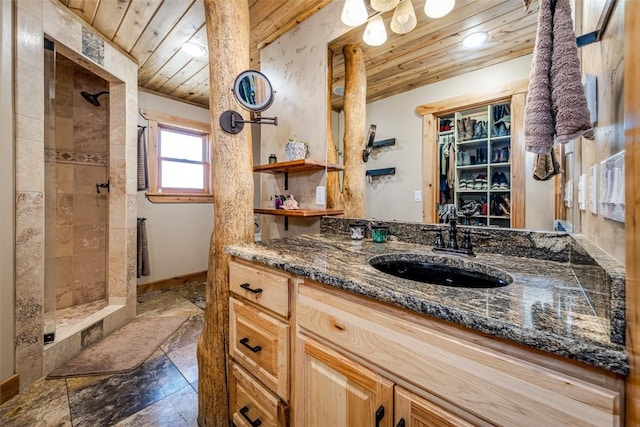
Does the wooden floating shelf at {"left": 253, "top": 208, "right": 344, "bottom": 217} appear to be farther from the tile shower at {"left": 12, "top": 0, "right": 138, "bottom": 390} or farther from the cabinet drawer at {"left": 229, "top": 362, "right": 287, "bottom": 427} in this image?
the tile shower at {"left": 12, "top": 0, "right": 138, "bottom": 390}

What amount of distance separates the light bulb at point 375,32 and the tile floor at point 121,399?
88.8 inches

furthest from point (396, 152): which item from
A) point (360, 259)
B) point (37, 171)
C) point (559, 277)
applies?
point (37, 171)

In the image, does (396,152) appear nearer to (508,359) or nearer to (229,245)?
(229,245)

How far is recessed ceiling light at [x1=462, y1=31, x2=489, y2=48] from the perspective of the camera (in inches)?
→ 44.4

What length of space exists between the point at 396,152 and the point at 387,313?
3.25 ft

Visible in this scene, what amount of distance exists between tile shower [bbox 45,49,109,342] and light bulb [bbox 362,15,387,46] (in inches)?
99.9

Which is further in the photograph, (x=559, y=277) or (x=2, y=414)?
(x=2, y=414)

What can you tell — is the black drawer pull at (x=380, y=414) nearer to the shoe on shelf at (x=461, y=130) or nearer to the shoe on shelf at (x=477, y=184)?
the shoe on shelf at (x=477, y=184)

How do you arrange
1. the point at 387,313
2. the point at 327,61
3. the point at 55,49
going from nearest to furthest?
the point at 387,313
the point at 327,61
the point at 55,49

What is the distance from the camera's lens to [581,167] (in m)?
0.86

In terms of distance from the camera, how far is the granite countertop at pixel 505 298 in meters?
0.42

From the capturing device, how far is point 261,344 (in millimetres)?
1031

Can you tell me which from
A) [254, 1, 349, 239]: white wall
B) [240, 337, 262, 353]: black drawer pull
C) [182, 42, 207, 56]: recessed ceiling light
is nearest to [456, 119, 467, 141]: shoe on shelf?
[254, 1, 349, 239]: white wall

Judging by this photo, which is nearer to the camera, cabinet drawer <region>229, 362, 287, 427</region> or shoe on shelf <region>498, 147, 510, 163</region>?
cabinet drawer <region>229, 362, 287, 427</region>
